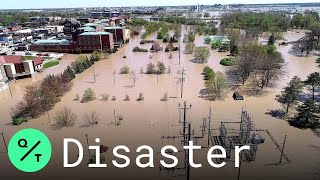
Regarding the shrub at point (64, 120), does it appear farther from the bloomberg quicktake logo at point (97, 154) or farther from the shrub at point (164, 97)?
the shrub at point (164, 97)

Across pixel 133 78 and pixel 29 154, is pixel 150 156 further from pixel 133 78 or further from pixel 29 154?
pixel 133 78

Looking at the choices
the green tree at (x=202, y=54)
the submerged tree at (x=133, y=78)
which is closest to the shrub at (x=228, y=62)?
the green tree at (x=202, y=54)

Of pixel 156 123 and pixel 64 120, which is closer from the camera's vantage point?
pixel 64 120

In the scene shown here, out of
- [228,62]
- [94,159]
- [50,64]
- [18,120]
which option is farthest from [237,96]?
[50,64]

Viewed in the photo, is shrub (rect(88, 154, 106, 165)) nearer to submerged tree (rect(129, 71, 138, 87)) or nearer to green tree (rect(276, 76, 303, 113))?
submerged tree (rect(129, 71, 138, 87))

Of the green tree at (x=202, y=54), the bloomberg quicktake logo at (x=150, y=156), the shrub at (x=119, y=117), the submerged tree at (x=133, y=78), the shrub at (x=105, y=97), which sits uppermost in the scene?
the green tree at (x=202, y=54)
